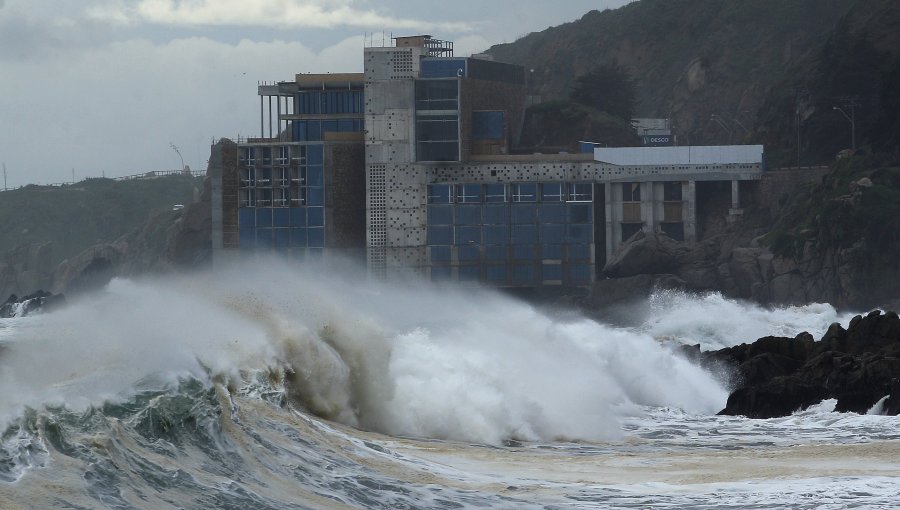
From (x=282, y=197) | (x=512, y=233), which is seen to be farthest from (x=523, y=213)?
(x=282, y=197)

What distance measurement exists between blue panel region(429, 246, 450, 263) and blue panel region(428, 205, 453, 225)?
1.50 meters

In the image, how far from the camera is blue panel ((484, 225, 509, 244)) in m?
99.1

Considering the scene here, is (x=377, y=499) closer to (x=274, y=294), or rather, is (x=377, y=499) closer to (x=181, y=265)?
(x=274, y=294)

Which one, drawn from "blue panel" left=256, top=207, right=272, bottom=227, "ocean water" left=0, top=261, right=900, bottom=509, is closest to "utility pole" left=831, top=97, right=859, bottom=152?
"blue panel" left=256, top=207, right=272, bottom=227

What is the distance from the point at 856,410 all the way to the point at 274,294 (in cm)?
1665

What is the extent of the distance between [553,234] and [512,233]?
7.87 ft

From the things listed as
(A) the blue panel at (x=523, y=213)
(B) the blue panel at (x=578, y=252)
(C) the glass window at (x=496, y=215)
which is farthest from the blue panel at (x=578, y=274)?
(C) the glass window at (x=496, y=215)

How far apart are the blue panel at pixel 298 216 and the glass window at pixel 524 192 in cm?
1233

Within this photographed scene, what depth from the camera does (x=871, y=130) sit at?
96875 millimetres

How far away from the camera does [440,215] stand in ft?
328

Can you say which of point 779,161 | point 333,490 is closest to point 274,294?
point 333,490

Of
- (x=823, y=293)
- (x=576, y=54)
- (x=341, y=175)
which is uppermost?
(x=576, y=54)

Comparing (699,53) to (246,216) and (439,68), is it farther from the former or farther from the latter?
(246,216)

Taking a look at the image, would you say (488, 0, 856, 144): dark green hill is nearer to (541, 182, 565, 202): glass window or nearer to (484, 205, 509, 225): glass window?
(541, 182, 565, 202): glass window
